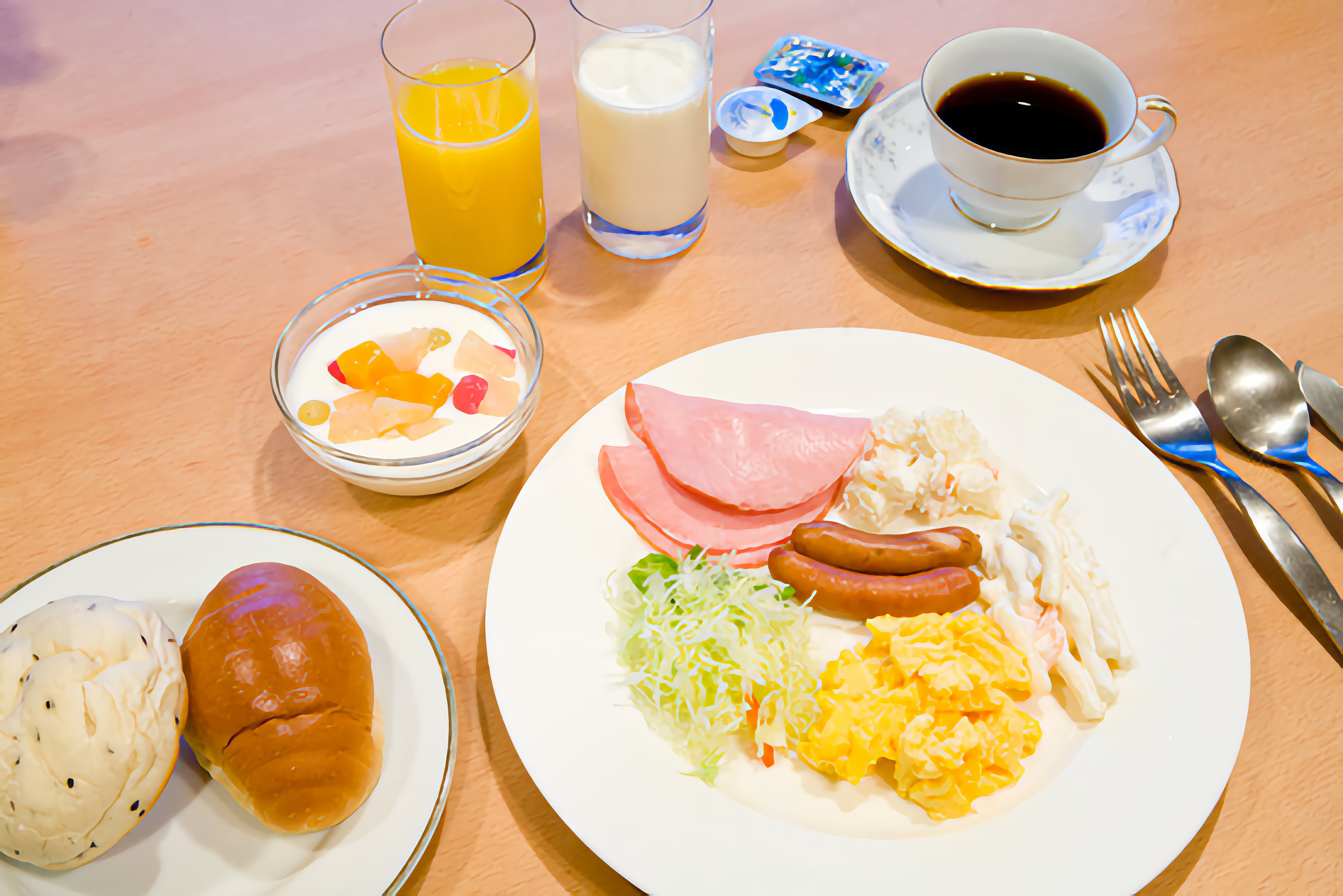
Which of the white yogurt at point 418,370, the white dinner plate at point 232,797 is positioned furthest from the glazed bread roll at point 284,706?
the white yogurt at point 418,370

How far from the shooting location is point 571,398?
1.46m

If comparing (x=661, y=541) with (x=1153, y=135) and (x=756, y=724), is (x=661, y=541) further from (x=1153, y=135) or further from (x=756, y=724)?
(x=1153, y=135)

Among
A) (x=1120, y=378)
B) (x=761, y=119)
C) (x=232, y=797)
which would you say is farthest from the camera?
(x=761, y=119)

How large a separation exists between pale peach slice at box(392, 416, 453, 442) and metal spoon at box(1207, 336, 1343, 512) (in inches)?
46.6

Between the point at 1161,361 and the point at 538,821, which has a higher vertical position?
the point at 1161,361

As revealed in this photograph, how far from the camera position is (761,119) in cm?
181

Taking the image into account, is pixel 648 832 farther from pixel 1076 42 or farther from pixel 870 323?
pixel 1076 42

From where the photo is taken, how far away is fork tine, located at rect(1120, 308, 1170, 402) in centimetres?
144

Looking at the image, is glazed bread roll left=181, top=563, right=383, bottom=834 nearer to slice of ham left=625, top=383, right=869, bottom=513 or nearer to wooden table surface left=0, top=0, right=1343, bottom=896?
wooden table surface left=0, top=0, right=1343, bottom=896

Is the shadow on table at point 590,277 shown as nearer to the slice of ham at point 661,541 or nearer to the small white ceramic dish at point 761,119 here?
the small white ceramic dish at point 761,119

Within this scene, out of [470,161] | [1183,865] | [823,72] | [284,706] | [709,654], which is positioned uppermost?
[470,161]

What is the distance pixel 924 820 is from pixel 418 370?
888mm

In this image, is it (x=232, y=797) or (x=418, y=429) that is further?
(x=418, y=429)

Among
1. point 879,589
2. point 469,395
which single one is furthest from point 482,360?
point 879,589
